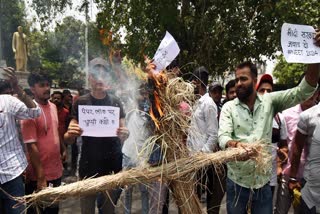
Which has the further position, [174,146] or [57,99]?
[57,99]

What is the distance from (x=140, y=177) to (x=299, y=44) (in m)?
1.29

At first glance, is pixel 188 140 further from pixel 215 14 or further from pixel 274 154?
pixel 215 14

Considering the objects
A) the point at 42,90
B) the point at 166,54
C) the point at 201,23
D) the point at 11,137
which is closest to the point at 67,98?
the point at 201,23

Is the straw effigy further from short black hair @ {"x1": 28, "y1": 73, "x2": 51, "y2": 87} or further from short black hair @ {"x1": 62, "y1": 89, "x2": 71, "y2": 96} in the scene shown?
short black hair @ {"x1": 62, "y1": 89, "x2": 71, "y2": 96}

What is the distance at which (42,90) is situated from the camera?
→ 12.6ft

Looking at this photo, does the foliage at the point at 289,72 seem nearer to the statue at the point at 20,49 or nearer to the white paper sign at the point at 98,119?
the statue at the point at 20,49

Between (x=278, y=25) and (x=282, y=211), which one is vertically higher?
(x=278, y=25)

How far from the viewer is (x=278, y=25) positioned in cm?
925

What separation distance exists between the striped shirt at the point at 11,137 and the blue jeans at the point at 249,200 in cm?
187

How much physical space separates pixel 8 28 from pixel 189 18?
7185 millimetres

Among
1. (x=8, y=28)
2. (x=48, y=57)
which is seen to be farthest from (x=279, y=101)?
(x=8, y=28)

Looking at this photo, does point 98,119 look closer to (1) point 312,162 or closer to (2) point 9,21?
(1) point 312,162

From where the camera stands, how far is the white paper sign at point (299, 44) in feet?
8.00

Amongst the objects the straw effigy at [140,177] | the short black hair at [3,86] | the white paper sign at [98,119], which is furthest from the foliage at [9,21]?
the straw effigy at [140,177]
